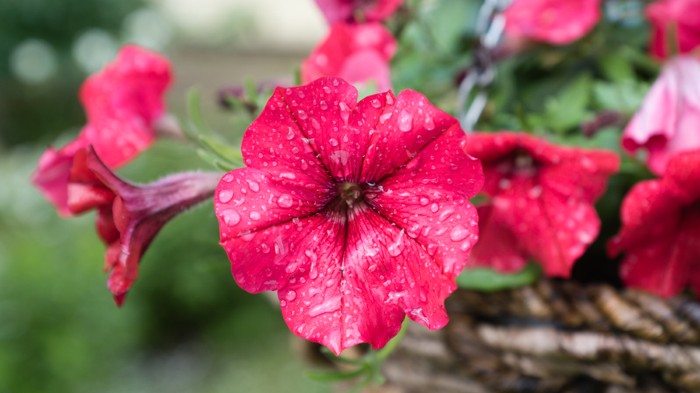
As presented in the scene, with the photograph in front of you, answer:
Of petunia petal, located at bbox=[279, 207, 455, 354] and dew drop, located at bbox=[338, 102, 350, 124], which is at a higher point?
dew drop, located at bbox=[338, 102, 350, 124]

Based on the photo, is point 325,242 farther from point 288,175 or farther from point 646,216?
point 646,216

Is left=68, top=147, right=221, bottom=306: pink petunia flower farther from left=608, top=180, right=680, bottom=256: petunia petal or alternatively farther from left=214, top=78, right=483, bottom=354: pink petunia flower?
left=608, top=180, right=680, bottom=256: petunia petal

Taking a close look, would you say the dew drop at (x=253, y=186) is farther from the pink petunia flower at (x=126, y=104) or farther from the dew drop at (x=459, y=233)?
the pink petunia flower at (x=126, y=104)

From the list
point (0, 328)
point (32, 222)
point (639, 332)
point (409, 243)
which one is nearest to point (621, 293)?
point (639, 332)

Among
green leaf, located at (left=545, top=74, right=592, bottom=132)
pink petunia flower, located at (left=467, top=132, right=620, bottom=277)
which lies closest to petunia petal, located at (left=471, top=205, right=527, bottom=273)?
pink petunia flower, located at (left=467, top=132, right=620, bottom=277)

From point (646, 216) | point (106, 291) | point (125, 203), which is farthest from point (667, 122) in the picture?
point (106, 291)

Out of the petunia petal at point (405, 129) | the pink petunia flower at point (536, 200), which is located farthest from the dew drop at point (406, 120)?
the pink petunia flower at point (536, 200)
